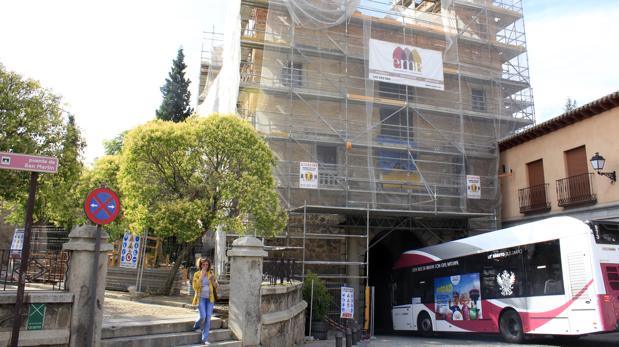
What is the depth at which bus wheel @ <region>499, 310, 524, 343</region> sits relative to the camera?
1237 centimetres

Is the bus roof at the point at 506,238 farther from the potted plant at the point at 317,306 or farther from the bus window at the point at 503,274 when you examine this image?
the potted plant at the point at 317,306

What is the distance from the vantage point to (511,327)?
12.7m

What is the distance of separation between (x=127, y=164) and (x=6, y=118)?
10.2 feet

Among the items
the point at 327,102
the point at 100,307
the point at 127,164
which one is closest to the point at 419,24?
the point at 327,102

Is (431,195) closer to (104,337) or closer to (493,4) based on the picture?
(493,4)

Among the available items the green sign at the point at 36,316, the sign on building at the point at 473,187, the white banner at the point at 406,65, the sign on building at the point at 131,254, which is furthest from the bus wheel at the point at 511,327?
the green sign at the point at 36,316

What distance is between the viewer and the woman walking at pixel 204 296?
8.59 metres

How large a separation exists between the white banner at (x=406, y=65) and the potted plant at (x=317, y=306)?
8517 mm

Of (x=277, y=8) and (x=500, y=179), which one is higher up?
(x=277, y=8)

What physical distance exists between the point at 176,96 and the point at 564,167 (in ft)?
84.4

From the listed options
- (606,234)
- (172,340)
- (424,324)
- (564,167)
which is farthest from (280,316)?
(564,167)

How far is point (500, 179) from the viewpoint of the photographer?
68.0 feet

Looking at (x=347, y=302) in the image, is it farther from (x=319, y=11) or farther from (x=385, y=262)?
(x=319, y=11)

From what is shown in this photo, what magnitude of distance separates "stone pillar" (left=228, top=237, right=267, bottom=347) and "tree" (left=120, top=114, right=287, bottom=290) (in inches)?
132
